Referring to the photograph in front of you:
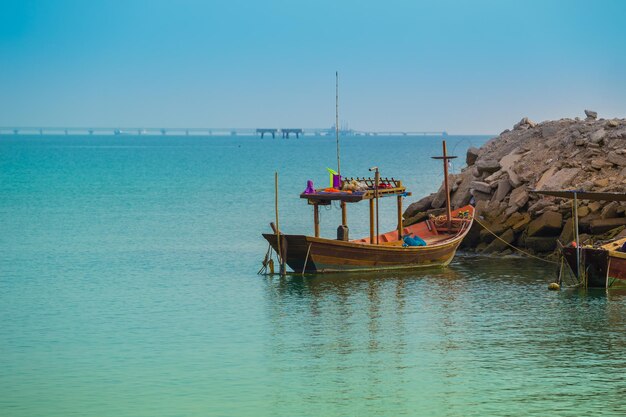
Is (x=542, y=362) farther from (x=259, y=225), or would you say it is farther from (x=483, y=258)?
(x=259, y=225)

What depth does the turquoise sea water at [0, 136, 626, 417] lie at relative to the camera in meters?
24.5

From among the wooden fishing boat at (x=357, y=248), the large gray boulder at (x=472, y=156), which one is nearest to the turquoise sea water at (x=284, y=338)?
the wooden fishing boat at (x=357, y=248)

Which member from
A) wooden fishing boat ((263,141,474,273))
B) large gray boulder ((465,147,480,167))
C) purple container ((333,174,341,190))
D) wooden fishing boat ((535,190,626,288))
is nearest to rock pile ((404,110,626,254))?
large gray boulder ((465,147,480,167))

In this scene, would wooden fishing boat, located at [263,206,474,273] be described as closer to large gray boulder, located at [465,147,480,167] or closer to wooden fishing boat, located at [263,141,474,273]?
wooden fishing boat, located at [263,141,474,273]

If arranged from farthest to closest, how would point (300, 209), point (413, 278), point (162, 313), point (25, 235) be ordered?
1. point (300, 209)
2. point (25, 235)
3. point (413, 278)
4. point (162, 313)

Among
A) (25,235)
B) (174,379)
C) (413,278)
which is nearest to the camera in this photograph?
(174,379)

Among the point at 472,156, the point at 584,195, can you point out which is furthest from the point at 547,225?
the point at 472,156

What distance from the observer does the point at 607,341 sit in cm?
2959

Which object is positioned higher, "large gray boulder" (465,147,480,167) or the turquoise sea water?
"large gray boulder" (465,147,480,167)

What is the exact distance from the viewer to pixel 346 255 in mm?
39594

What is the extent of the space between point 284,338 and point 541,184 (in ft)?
66.6

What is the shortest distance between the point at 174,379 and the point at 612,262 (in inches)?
642

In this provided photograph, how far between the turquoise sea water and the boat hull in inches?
23.4

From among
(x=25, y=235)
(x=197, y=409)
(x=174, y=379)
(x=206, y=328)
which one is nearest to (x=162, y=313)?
(x=206, y=328)
